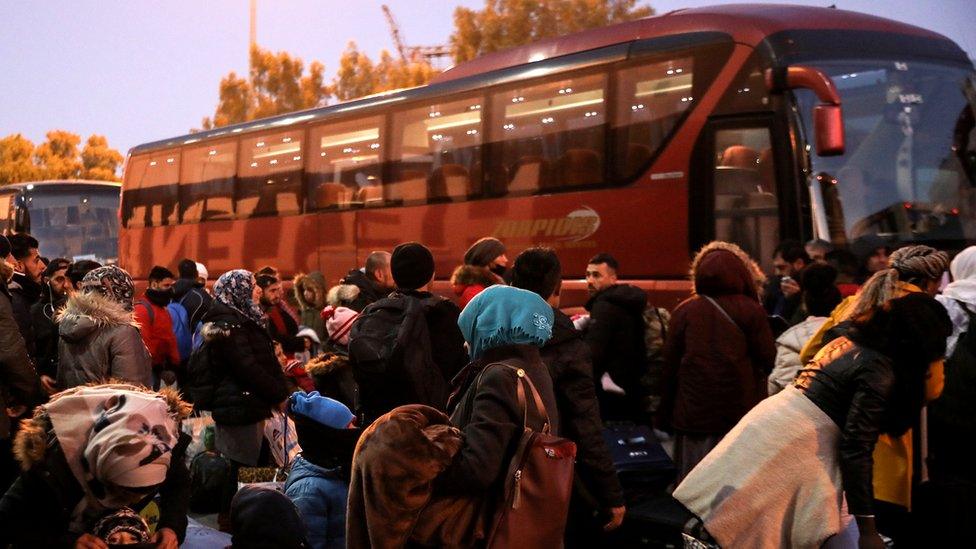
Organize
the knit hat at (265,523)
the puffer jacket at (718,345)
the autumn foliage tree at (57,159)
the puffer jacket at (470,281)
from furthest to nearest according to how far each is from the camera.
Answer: the autumn foliage tree at (57,159)
the puffer jacket at (470,281)
the puffer jacket at (718,345)
the knit hat at (265,523)

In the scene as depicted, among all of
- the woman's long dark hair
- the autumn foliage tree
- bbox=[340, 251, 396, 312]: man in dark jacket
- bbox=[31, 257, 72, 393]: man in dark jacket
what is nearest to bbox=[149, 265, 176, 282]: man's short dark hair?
bbox=[31, 257, 72, 393]: man in dark jacket

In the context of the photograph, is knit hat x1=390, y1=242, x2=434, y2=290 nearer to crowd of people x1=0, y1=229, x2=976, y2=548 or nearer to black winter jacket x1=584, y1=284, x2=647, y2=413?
crowd of people x1=0, y1=229, x2=976, y2=548

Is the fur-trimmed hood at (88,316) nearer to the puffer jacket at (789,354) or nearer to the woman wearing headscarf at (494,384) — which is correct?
the woman wearing headscarf at (494,384)

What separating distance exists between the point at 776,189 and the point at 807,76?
1109 millimetres

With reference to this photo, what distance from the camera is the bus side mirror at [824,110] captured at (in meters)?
10.8

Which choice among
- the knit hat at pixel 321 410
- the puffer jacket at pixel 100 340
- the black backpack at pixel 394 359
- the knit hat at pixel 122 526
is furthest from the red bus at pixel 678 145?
the knit hat at pixel 122 526

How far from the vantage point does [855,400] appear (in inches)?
167

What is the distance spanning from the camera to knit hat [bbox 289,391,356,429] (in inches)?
182

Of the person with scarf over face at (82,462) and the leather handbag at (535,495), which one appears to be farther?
the leather handbag at (535,495)

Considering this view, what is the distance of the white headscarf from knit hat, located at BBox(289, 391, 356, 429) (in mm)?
2882

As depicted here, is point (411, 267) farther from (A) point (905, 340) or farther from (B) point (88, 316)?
(A) point (905, 340)

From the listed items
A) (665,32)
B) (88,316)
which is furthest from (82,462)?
(665,32)

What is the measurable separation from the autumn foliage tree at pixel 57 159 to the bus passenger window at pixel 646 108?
71.6 meters

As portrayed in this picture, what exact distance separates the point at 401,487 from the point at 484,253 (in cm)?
416
